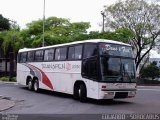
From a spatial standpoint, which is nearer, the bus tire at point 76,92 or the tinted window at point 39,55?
the bus tire at point 76,92

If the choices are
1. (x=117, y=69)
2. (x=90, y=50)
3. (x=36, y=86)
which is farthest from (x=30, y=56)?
(x=117, y=69)

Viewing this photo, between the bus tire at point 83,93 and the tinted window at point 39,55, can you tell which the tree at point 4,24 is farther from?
the bus tire at point 83,93

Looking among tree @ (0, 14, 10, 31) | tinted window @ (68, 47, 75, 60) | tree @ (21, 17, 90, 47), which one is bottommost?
tinted window @ (68, 47, 75, 60)

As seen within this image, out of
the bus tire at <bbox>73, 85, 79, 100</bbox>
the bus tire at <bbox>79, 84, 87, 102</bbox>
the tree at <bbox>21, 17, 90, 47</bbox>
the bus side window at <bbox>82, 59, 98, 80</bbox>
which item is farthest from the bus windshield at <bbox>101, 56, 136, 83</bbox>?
the tree at <bbox>21, 17, 90, 47</bbox>

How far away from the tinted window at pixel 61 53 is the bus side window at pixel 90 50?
96.5 inches

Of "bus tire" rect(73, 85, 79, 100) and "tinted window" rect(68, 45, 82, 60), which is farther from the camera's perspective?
"bus tire" rect(73, 85, 79, 100)

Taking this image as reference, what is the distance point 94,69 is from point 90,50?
45.5 inches

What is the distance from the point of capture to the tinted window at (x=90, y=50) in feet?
62.1

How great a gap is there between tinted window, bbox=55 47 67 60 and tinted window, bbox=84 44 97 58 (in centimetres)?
Result: 245

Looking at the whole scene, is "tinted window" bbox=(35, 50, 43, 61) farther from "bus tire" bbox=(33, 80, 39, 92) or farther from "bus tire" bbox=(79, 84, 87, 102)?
"bus tire" bbox=(79, 84, 87, 102)

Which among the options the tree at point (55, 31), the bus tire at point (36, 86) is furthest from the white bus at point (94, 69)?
the tree at point (55, 31)

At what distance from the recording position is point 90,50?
1930cm

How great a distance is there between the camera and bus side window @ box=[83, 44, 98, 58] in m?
18.9

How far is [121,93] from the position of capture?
61.3 ft
